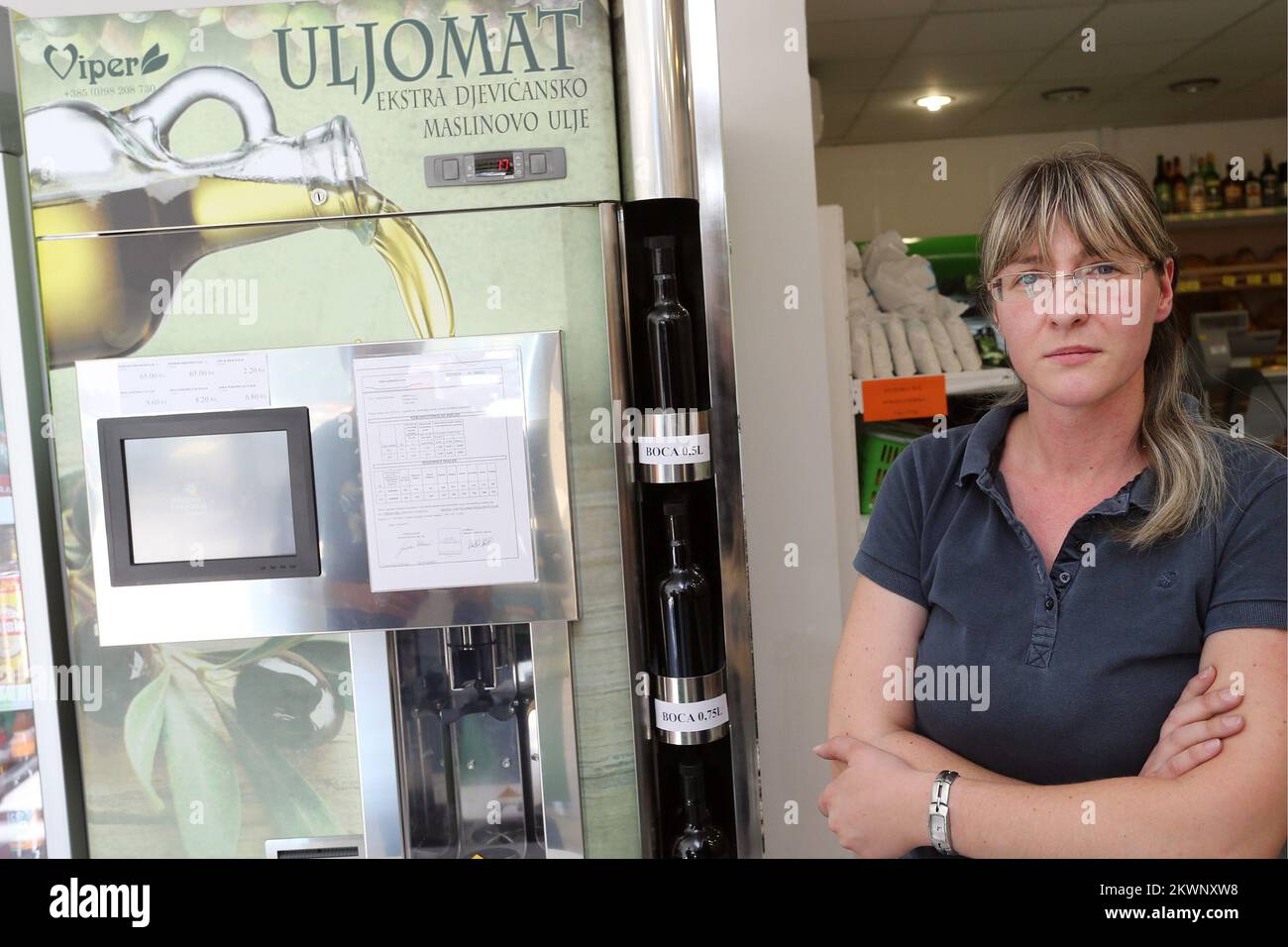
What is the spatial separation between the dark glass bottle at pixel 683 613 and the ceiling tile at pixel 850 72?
2.38 metres

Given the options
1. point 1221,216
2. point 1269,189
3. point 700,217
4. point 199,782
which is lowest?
point 199,782

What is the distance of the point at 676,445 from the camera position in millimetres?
1385

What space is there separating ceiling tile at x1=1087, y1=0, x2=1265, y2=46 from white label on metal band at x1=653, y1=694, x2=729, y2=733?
265cm

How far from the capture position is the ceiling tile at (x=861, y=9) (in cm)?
274

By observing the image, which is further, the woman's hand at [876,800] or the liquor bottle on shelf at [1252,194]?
the liquor bottle on shelf at [1252,194]

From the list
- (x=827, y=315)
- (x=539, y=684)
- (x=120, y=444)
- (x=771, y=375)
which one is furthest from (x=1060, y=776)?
(x=120, y=444)

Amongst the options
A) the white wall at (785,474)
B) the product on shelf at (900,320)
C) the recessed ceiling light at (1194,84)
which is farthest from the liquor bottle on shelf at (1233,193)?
the white wall at (785,474)

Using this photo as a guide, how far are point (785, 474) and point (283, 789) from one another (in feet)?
3.16

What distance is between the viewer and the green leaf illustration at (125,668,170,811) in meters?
1.46

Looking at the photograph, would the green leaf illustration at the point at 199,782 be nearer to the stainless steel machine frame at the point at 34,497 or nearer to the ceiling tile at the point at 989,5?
the stainless steel machine frame at the point at 34,497

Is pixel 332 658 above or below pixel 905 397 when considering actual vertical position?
below

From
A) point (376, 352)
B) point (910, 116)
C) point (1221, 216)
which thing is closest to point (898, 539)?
point (376, 352)

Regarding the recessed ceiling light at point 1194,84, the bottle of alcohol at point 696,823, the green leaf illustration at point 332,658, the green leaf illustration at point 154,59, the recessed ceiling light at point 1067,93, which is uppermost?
the recessed ceiling light at point 1067,93

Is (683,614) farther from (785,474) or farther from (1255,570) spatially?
(1255,570)
